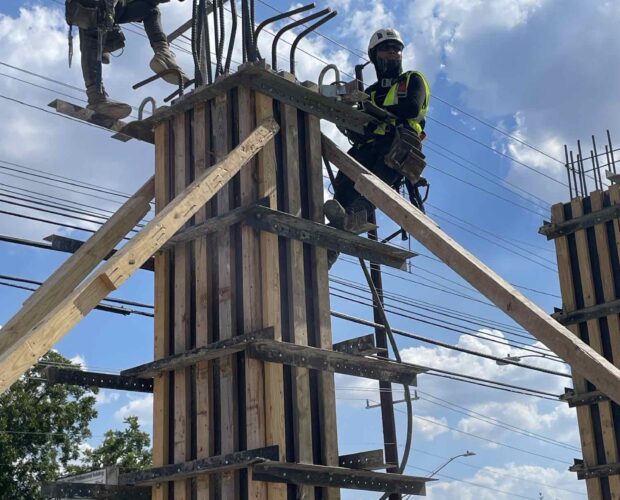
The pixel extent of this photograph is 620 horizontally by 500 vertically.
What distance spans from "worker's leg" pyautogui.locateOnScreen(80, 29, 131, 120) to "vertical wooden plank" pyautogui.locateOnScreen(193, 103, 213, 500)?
2.87 feet

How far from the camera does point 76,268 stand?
9.34 metres

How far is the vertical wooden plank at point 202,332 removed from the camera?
342 inches

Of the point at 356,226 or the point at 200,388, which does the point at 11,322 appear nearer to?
the point at 200,388

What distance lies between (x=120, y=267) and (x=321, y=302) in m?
2.39

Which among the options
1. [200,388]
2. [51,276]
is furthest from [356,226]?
[51,276]

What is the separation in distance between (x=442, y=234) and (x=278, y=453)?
248cm

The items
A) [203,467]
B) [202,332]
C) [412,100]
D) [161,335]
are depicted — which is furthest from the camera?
[412,100]

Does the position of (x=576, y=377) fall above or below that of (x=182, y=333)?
above

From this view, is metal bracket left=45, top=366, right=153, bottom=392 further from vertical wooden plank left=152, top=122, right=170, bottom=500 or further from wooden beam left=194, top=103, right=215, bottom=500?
wooden beam left=194, top=103, right=215, bottom=500

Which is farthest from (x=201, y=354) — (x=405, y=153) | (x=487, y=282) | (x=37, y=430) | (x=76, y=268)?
(x=37, y=430)

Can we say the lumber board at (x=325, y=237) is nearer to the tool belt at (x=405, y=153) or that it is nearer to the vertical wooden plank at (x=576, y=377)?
the tool belt at (x=405, y=153)

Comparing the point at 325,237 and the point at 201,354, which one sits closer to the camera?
the point at 201,354

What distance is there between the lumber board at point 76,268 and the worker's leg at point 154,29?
1247 millimetres

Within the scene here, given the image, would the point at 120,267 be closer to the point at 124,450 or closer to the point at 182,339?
the point at 182,339
